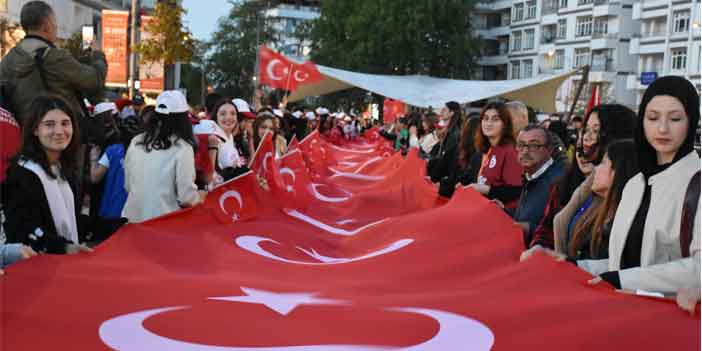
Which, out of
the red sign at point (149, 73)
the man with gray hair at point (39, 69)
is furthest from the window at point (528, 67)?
the man with gray hair at point (39, 69)

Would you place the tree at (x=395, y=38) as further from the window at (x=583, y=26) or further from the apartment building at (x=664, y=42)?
the window at (x=583, y=26)

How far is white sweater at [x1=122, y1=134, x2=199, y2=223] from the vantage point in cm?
661

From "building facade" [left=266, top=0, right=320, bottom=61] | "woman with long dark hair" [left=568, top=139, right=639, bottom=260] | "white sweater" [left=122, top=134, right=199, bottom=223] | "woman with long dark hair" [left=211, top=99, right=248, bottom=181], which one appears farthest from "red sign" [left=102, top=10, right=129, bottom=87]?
"building facade" [left=266, top=0, right=320, bottom=61]

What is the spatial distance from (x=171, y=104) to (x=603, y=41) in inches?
2783

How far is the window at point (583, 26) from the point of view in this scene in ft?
248

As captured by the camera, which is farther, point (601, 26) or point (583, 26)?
point (583, 26)

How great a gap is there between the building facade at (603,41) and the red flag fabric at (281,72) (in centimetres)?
3756

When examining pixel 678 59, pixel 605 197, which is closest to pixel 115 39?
pixel 605 197

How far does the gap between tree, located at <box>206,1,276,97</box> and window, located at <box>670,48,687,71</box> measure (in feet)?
141

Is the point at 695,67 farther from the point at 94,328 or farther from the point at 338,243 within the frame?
the point at 94,328

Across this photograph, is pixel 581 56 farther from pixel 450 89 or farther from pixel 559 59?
pixel 450 89

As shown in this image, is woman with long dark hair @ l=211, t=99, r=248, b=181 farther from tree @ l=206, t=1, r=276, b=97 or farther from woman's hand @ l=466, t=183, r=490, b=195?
tree @ l=206, t=1, r=276, b=97

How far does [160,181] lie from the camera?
21.7 ft

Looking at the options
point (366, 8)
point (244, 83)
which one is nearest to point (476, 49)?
point (366, 8)
